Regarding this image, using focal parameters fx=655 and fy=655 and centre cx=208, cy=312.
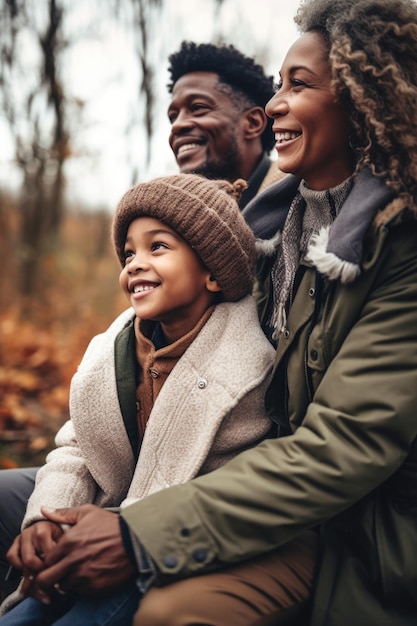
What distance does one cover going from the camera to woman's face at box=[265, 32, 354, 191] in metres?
2.32

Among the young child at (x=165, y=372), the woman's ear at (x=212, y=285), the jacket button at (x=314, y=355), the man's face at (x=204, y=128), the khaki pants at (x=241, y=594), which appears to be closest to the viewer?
the khaki pants at (x=241, y=594)

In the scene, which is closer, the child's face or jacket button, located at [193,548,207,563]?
jacket button, located at [193,548,207,563]

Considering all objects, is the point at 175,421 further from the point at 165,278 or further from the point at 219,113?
the point at 219,113

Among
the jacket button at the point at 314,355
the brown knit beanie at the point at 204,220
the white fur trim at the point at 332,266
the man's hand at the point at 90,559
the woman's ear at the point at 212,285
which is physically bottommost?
the man's hand at the point at 90,559

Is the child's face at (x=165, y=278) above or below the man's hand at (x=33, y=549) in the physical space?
above

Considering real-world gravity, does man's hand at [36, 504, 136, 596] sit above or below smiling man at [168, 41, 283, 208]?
below

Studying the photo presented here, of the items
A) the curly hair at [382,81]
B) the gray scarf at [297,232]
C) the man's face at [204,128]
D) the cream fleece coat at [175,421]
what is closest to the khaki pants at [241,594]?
the cream fleece coat at [175,421]

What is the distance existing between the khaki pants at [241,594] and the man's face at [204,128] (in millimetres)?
2456

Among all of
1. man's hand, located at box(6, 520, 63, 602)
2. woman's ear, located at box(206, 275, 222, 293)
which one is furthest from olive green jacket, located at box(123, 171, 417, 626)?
woman's ear, located at box(206, 275, 222, 293)

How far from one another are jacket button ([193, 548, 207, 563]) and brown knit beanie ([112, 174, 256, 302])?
3.54 feet

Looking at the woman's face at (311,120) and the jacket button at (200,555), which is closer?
the jacket button at (200,555)

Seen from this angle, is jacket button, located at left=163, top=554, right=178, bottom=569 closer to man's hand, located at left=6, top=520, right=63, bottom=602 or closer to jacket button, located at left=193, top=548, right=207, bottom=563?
jacket button, located at left=193, top=548, right=207, bottom=563

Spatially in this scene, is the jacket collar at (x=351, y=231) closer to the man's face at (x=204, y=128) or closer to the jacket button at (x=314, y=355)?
the jacket button at (x=314, y=355)

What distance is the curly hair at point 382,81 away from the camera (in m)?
2.15
